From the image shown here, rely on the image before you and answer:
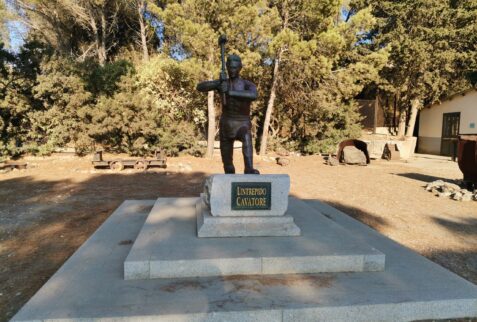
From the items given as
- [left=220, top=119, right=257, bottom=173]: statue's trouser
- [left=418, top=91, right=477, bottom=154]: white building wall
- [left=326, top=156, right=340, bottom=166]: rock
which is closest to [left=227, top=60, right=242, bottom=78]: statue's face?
[left=220, top=119, right=257, bottom=173]: statue's trouser

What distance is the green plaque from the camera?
4090mm

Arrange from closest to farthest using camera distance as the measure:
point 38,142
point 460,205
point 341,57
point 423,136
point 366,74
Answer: point 460,205 → point 38,142 → point 366,74 → point 341,57 → point 423,136

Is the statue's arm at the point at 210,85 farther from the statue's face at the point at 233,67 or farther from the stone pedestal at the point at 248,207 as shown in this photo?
the stone pedestal at the point at 248,207

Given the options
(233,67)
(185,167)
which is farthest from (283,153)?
(233,67)

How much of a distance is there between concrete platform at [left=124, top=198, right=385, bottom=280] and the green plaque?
1.33 ft

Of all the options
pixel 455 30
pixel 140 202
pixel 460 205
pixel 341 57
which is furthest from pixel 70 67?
pixel 455 30

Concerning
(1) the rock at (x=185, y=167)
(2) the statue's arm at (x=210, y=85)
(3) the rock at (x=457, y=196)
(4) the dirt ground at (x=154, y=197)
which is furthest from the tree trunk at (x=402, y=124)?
(2) the statue's arm at (x=210, y=85)

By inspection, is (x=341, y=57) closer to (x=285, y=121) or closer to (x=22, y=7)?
(x=285, y=121)

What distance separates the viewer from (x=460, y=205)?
7.39 m

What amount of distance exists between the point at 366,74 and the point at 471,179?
26.5 feet

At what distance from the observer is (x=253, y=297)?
2.91 metres

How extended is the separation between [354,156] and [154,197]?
997cm

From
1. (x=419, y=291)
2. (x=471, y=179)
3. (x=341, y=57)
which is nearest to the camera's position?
(x=419, y=291)

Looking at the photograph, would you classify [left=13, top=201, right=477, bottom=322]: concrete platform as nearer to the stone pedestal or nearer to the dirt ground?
the dirt ground
